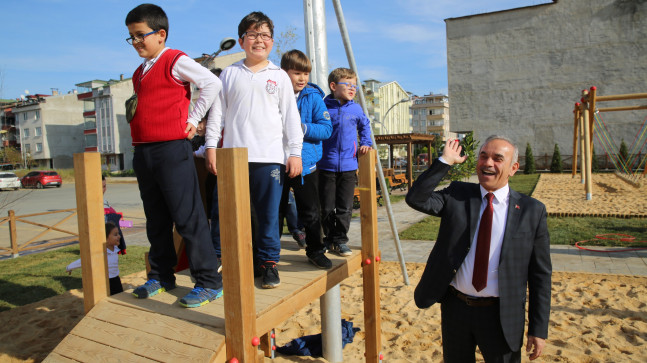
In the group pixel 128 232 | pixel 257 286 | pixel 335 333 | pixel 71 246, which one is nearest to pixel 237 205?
pixel 257 286

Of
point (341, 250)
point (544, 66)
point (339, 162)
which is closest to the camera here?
point (341, 250)

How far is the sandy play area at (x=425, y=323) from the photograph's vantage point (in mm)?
4113

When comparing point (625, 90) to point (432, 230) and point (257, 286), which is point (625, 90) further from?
point (257, 286)

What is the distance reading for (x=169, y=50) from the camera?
2.84m

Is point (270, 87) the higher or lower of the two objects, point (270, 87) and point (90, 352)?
the higher

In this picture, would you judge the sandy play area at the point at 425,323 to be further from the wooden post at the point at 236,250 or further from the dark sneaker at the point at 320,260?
the wooden post at the point at 236,250

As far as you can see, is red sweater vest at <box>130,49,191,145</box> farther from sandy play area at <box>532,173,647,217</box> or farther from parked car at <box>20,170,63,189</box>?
parked car at <box>20,170,63,189</box>

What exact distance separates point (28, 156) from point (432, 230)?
197ft

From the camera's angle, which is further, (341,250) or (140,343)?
(341,250)

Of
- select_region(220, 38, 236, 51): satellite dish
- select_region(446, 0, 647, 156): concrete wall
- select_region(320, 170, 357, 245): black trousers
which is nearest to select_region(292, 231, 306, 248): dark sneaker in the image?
select_region(320, 170, 357, 245): black trousers

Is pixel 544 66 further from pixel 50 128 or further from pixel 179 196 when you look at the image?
pixel 50 128

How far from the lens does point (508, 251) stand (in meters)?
2.37

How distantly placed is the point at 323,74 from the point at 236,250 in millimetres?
2297

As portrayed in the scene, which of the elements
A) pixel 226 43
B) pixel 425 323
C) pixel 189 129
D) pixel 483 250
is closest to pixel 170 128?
pixel 189 129
